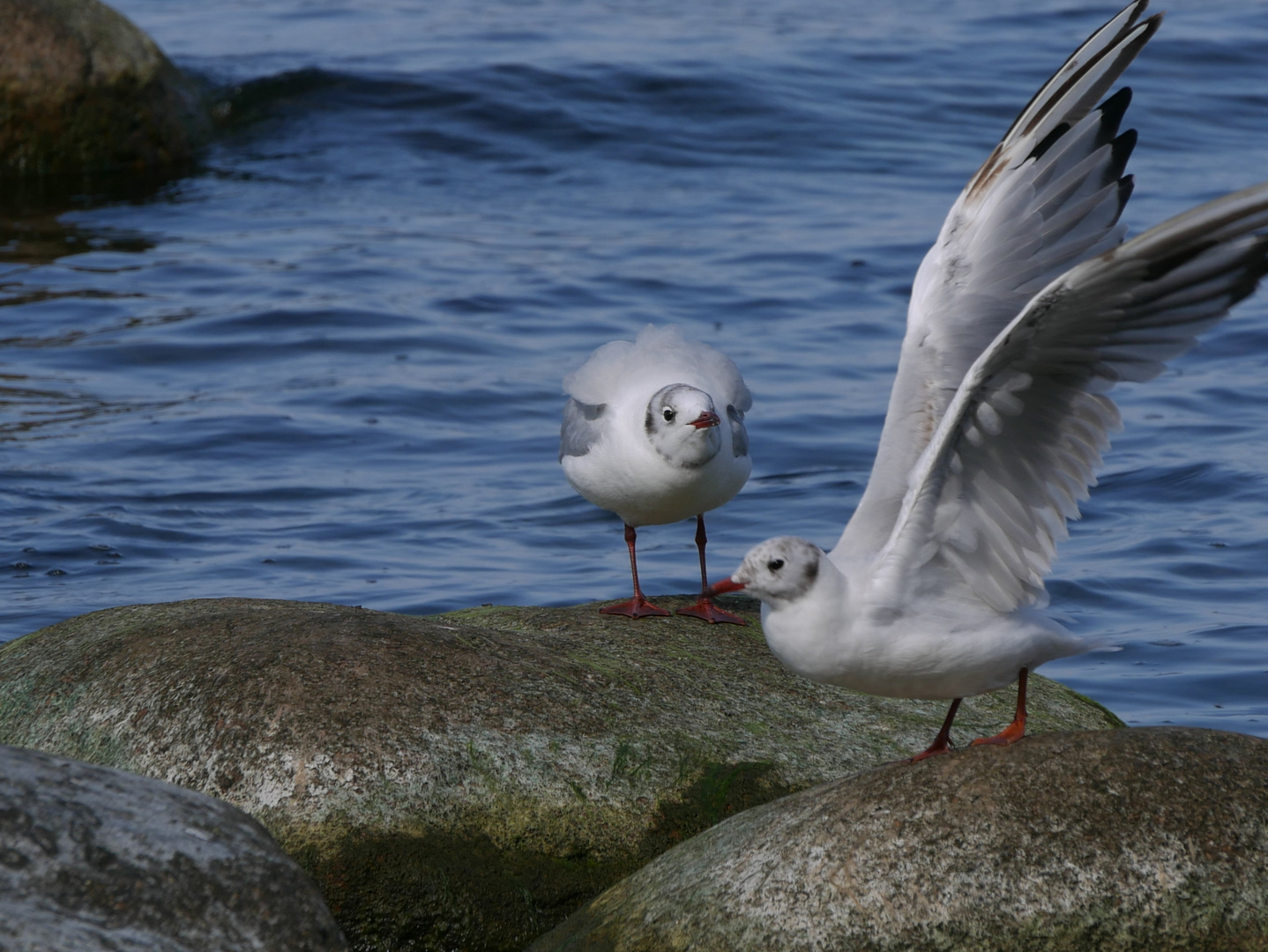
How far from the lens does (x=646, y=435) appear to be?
267 inches

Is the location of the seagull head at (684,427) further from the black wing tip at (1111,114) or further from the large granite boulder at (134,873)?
the large granite boulder at (134,873)

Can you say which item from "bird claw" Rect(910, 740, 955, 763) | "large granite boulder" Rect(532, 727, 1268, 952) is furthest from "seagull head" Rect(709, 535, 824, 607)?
A: "bird claw" Rect(910, 740, 955, 763)

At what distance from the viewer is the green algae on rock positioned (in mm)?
4883

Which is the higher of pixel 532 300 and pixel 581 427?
pixel 581 427

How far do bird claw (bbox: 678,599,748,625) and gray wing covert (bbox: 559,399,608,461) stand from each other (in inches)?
32.9

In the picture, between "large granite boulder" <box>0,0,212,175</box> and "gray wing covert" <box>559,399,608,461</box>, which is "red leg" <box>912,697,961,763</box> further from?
"large granite boulder" <box>0,0,212,175</box>

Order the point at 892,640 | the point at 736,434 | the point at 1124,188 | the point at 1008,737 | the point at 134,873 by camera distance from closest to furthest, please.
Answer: the point at 134,873
the point at 892,640
the point at 1008,737
the point at 1124,188
the point at 736,434

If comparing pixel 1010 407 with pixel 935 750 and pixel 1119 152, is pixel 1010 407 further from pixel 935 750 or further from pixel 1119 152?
pixel 1119 152

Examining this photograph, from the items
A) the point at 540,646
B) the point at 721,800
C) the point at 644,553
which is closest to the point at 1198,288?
the point at 721,800

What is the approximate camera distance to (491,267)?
14.7 metres

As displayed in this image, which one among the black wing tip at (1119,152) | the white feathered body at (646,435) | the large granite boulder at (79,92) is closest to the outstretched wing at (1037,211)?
the black wing tip at (1119,152)

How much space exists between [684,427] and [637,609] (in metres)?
0.82

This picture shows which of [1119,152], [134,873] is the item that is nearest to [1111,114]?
[1119,152]

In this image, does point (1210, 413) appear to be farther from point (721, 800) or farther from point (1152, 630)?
point (721, 800)
